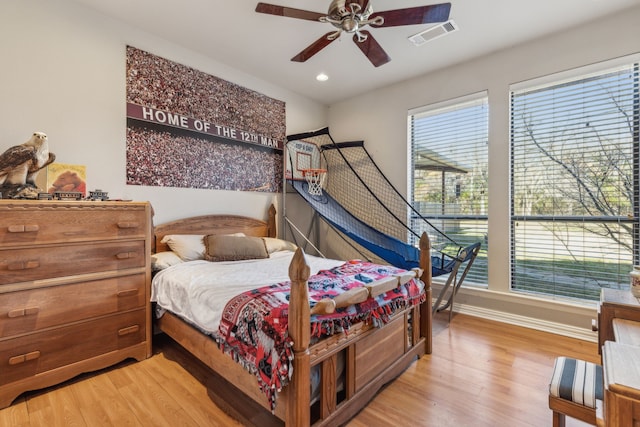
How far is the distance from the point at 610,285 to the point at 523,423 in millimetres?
1913

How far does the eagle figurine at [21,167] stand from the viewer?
185 centimetres

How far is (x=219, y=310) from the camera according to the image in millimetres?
1725

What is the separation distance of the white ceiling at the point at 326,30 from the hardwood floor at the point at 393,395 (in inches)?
113

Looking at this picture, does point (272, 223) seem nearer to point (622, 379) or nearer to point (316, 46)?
point (316, 46)

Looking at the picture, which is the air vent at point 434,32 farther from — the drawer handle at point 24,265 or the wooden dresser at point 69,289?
the drawer handle at point 24,265

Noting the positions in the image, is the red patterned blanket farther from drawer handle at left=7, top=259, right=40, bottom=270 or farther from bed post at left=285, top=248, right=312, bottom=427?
drawer handle at left=7, top=259, right=40, bottom=270

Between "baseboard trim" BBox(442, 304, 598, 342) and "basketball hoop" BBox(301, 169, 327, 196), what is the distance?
2302 millimetres

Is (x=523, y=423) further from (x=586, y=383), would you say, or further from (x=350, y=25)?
(x=350, y=25)

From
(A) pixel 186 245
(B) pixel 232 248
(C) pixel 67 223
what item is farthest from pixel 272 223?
(C) pixel 67 223

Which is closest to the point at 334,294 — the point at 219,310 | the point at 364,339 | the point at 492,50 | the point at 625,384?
the point at 364,339

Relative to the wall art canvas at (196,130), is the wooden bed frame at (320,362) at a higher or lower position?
lower

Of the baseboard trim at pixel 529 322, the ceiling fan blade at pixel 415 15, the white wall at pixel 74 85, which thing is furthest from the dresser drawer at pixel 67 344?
the baseboard trim at pixel 529 322

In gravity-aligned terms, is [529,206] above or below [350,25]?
below

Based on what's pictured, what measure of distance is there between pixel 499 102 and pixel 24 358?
452cm
